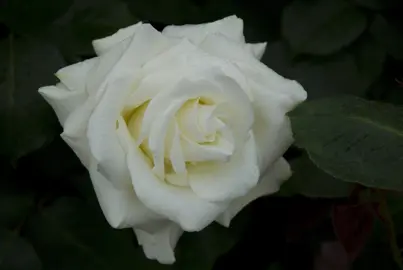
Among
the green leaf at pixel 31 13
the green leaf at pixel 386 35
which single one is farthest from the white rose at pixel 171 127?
the green leaf at pixel 386 35

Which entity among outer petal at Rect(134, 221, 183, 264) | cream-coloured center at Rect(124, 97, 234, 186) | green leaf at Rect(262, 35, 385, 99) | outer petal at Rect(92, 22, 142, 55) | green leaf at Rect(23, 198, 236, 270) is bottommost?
green leaf at Rect(23, 198, 236, 270)

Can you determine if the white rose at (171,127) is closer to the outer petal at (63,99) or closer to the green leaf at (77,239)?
the outer petal at (63,99)

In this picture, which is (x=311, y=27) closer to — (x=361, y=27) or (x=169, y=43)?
(x=361, y=27)

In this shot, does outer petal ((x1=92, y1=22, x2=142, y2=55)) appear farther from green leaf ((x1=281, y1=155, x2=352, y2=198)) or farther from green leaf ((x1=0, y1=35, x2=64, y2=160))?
green leaf ((x1=281, y1=155, x2=352, y2=198))

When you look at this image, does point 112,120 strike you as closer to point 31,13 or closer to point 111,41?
point 111,41

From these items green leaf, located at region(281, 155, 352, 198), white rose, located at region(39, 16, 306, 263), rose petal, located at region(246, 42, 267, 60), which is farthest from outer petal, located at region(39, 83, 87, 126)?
green leaf, located at region(281, 155, 352, 198)

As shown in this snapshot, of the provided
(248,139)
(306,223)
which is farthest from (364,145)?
(306,223)
